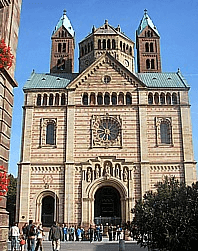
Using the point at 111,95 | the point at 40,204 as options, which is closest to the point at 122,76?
the point at 111,95

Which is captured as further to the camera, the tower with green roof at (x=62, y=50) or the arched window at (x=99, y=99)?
the tower with green roof at (x=62, y=50)

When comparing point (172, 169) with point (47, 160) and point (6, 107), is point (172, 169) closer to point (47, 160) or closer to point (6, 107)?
point (47, 160)

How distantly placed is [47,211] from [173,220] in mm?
26185

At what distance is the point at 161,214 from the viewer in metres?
15.2

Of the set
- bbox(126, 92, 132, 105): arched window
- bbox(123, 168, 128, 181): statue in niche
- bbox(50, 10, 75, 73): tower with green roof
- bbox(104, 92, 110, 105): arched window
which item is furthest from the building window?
bbox(50, 10, 75, 73): tower with green roof

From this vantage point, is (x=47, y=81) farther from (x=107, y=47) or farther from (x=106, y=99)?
(x=107, y=47)

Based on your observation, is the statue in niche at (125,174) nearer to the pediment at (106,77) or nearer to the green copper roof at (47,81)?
the pediment at (106,77)

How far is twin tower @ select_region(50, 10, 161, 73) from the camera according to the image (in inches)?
1927

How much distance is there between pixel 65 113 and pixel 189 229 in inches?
1116

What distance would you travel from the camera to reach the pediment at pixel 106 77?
41.4 metres

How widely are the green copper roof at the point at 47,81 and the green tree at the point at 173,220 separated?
2774 cm

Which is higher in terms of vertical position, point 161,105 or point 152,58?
point 152,58

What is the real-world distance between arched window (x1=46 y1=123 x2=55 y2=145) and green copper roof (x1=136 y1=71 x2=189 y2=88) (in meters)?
13.0

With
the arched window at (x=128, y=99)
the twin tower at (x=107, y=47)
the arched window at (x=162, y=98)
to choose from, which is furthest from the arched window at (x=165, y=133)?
the twin tower at (x=107, y=47)
